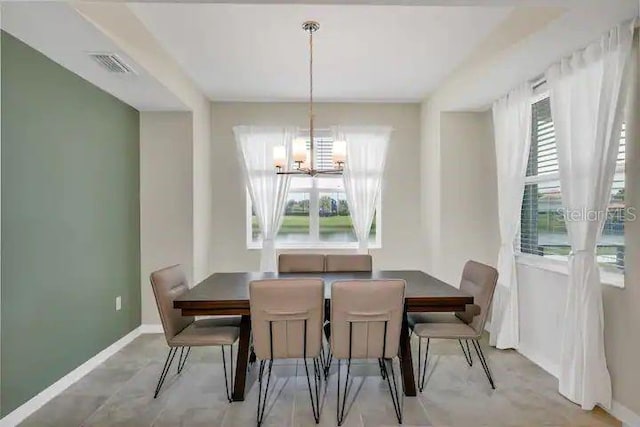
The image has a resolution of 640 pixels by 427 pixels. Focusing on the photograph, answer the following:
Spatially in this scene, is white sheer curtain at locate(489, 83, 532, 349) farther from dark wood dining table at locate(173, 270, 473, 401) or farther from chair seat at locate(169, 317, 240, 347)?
chair seat at locate(169, 317, 240, 347)

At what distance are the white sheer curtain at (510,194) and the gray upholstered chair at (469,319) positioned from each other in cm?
78

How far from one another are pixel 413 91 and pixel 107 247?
→ 3532 millimetres

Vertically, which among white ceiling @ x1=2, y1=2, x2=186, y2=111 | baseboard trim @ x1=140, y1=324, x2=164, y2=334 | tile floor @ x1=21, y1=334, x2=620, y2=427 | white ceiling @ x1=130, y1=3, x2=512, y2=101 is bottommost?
tile floor @ x1=21, y1=334, x2=620, y2=427

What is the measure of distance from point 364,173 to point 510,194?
5.63ft

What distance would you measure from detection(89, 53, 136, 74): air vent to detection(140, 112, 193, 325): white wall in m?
1.30

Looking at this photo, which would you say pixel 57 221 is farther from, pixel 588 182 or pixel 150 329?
pixel 588 182

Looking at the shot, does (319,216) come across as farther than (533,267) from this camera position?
Yes

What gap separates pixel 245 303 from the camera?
2.62 metres

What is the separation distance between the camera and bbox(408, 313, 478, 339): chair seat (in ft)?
9.38

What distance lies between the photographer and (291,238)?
516 cm

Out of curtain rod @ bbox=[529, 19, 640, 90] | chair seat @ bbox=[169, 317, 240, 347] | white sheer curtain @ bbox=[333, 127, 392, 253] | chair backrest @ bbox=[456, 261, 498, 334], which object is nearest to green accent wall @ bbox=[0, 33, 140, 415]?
chair seat @ bbox=[169, 317, 240, 347]

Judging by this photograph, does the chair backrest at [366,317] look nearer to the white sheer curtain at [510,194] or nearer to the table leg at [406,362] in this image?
the table leg at [406,362]

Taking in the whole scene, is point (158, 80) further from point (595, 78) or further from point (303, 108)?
point (595, 78)

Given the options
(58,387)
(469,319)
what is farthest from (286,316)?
(58,387)
